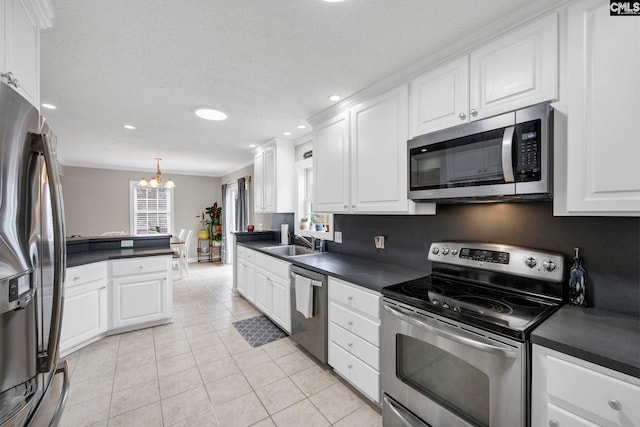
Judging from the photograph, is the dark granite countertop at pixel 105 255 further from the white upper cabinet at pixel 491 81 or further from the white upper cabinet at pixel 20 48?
the white upper cabinet at pixel 491 81

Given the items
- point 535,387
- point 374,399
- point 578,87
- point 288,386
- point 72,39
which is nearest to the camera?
point 535,387

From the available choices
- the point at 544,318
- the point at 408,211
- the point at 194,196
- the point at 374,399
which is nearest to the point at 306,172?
the point at 408,211

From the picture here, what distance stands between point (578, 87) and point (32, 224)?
218 centimetres

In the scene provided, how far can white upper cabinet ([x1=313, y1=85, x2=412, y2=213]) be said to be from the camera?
2.01m

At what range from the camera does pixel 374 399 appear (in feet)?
5.93

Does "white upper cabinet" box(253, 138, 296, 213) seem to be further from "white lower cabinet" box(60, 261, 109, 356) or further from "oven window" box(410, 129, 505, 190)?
"oven window" box(410, 129, 505, 190)

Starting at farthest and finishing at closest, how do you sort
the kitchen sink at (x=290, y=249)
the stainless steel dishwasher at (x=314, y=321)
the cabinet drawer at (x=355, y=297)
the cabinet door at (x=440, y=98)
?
the kitchen sink at (x=290, y=249), the stainless steel dishwasher at (x=314, y=321), the cabinet drawer at (x=355, y=297), the cabinet door at (x=440, y=98)

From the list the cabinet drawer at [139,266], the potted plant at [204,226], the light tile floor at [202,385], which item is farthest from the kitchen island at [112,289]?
the potted plant at [204,226]

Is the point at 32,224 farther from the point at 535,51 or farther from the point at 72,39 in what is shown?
the point at 535,51

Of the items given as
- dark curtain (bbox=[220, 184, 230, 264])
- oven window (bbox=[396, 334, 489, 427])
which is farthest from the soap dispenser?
dark curtain (bbox=[220, 184, 230, 264])

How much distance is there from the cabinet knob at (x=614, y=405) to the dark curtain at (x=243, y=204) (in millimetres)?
5578

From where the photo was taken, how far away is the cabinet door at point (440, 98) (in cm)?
164

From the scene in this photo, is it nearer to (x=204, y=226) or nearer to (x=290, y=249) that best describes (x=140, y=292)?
(x=290, y=249)

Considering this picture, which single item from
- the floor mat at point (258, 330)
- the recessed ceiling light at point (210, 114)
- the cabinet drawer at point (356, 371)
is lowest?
the floor mat at point (258, 330)
